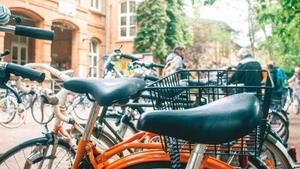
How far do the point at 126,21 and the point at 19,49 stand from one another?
6.56 metres

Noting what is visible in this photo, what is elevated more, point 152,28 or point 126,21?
point 126,21

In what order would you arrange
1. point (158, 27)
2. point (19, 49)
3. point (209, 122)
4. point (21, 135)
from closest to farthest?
point (209, 122), point (21, 135), point (19, 49), point (158, 27)

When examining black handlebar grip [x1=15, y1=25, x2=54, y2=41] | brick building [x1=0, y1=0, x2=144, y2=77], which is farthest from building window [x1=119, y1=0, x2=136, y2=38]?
black handlebar grip [x1=15, y1=25, x2=54, y2=41]

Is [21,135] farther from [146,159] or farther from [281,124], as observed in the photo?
[146,159]

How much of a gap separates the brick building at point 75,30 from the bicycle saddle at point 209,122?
618 inches

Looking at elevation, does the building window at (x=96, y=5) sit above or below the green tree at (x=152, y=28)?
above

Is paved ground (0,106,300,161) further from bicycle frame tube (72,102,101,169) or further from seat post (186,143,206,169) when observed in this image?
seat post (186,143,206,169)

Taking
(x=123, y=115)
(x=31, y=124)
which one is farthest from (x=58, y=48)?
(x=123, y=115)

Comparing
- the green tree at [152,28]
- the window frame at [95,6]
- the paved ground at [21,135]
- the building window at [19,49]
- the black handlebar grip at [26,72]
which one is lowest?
the paved ground at [21,135]

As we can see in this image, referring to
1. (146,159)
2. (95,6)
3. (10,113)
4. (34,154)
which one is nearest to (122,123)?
(34,154)

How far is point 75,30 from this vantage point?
65.4 feet

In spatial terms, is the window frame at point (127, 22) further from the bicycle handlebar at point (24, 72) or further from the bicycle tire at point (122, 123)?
the bicycle handlebar at point (24, 72)

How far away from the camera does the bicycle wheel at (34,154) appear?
2.21m

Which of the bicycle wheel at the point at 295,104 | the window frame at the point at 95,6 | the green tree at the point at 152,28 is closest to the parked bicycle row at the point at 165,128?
the bicycle wheel at the point at 295,104
